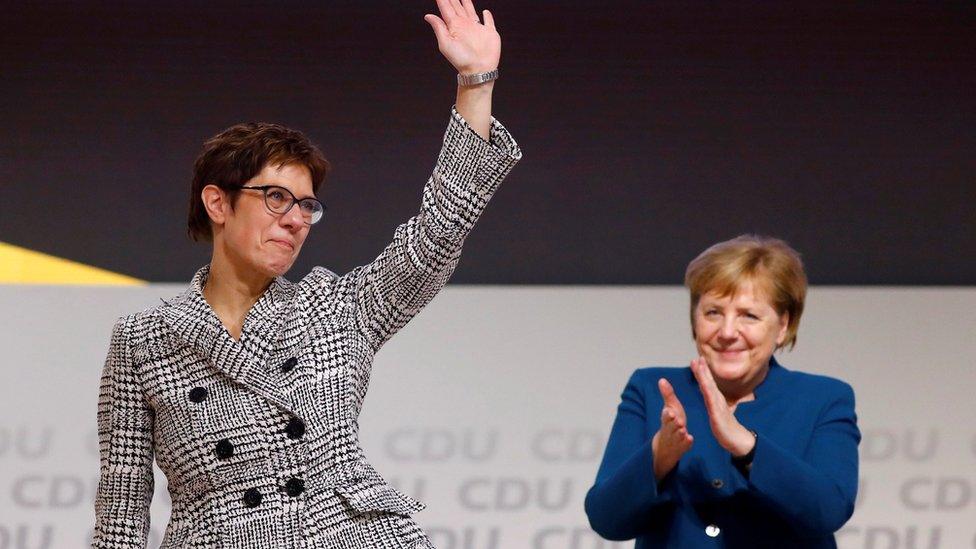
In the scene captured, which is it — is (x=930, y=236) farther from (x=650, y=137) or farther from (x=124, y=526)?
(x=124, y=526)

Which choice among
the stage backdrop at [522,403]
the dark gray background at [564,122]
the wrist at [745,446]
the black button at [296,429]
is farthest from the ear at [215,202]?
the dark gray background at [564,122]

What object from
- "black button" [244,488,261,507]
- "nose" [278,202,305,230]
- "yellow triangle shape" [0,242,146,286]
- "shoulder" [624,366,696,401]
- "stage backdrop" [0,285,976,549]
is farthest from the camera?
"yellow triangle shape" [0,242,146,286]

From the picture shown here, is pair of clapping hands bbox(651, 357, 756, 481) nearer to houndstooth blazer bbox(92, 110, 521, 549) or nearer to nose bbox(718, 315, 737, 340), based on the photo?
nose bbox(718, 315, 737, 340)

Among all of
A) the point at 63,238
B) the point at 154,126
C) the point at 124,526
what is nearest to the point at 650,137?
the point at 154,126

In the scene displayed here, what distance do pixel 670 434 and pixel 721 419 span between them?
8 cm

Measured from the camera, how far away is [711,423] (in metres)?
2.05

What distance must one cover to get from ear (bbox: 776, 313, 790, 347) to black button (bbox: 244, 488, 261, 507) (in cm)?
87

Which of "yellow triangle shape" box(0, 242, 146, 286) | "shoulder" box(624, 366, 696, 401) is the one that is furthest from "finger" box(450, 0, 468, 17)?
"yellow triangle shape" box(0, 242, 146, 286)

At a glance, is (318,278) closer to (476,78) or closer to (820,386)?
(476,78)

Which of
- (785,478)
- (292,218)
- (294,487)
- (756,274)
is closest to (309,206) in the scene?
(292,218)

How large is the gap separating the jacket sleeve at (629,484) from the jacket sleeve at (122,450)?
0.71m

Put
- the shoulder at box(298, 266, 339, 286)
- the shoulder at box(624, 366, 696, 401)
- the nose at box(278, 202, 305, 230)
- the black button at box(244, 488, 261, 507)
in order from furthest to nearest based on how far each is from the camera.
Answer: the shoulder at box(624, 366, 696, 401)
the shoulder at box(298, 266, 339, 286)
the nose at box(278, 202, 305, 230)
the black button at box(244, 488, 261, 507)

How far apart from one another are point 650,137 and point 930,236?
93 cm

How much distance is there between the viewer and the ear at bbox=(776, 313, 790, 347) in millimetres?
2225
